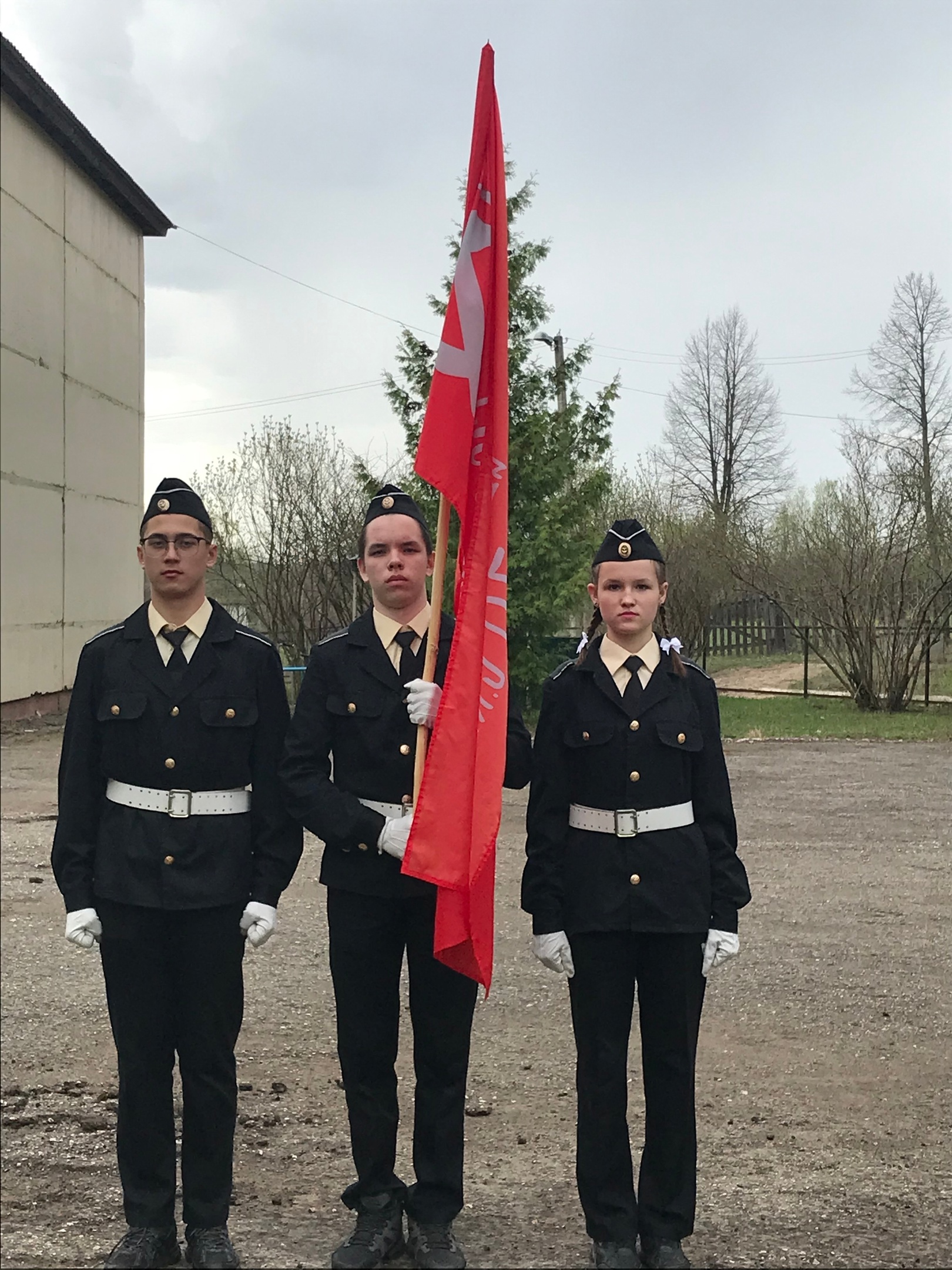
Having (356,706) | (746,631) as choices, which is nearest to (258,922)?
(356,706)

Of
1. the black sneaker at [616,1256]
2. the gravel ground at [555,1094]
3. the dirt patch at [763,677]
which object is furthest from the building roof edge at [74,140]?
the black sneaker at [616,1256]

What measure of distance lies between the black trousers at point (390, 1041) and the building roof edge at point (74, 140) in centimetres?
1447

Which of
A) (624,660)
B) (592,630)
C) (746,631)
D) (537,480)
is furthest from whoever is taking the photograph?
(746,631)

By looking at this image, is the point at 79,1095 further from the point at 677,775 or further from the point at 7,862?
the point at 7,862

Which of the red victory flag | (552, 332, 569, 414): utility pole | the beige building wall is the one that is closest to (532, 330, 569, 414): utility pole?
(552, 332, 569, 414): utility pole

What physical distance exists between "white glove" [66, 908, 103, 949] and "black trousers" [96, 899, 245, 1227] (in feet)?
0.14

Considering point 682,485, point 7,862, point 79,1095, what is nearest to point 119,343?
point 7,862

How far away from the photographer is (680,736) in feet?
10.4

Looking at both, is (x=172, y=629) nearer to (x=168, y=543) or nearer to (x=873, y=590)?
(x=168, y=543)

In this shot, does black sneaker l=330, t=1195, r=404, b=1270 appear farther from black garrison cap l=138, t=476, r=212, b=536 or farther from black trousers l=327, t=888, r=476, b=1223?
black garrison cap l=138, t=476, r=212, b=536

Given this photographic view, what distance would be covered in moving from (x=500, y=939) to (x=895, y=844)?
390cm

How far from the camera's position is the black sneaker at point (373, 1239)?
10.1ft

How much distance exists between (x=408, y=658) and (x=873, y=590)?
17.8 m

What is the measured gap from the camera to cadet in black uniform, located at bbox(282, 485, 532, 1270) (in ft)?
10.3
